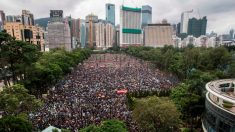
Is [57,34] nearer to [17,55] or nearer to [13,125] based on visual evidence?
[17,55]

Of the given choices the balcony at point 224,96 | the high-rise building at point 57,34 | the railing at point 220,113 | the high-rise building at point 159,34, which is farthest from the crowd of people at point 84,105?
the high-rise building at point 159,34

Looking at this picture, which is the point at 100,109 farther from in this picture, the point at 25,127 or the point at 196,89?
the point at 25,127

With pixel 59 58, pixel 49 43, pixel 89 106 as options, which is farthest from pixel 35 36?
pixel 89 106

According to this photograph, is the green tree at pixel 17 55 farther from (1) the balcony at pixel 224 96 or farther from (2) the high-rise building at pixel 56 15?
(2) the high-rise building at pixel 56 15

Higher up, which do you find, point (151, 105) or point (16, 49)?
point (16, 49)

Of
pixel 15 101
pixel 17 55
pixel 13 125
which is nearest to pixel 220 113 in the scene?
pixel 13 125

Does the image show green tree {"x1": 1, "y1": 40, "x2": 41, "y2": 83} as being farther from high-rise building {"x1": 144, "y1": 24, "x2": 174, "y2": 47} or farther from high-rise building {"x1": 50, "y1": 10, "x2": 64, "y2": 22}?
high-rise building {"x1": 144, "y1": 24, "x2": 174, "y2": 47}
